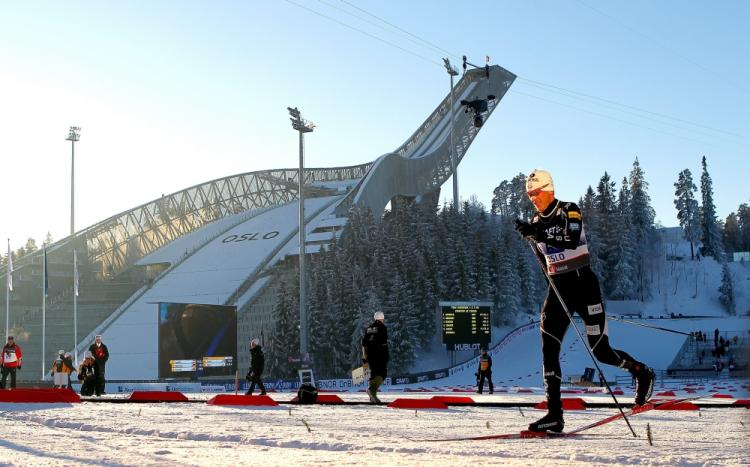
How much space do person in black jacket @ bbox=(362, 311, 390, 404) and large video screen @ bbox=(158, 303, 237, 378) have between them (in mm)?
20611

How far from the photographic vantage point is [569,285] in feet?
25.7

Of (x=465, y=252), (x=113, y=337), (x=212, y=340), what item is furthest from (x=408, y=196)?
(x=212, y=340)

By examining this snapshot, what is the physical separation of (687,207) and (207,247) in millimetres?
78721

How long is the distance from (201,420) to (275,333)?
1959 inches

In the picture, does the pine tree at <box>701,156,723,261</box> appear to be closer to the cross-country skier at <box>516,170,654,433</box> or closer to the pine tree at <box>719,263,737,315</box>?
the pine tree at <box>719,263,737,315</box>

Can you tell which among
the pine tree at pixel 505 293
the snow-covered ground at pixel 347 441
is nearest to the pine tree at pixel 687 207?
the pine tree at pixel 505 293

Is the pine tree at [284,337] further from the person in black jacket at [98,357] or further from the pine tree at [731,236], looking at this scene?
the pine tree at [731,236]

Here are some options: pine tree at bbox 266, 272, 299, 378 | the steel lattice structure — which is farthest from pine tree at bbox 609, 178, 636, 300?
pine tree at bbox 266, 272, 299, 378

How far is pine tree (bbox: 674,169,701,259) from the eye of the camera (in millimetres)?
137875

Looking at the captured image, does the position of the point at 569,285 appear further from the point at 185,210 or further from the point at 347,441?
the point at 185,210

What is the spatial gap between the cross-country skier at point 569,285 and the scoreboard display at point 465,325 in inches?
1559

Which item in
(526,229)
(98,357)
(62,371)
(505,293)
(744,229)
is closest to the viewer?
(526,229)

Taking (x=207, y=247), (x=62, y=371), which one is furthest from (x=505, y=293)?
(x=62, y=371)

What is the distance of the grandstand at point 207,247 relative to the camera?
75.4 metres
